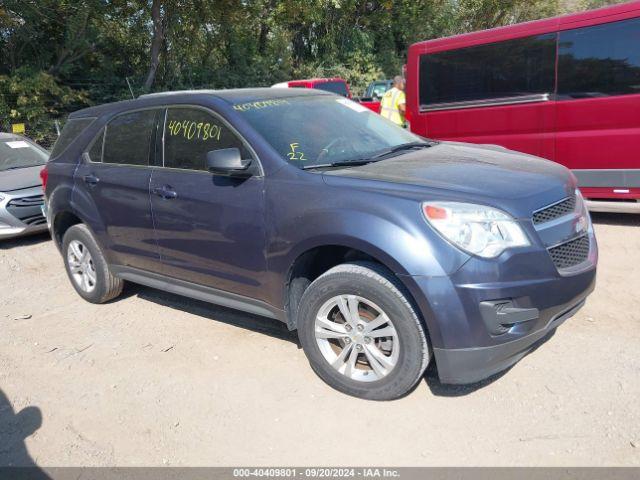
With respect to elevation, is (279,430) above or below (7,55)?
below

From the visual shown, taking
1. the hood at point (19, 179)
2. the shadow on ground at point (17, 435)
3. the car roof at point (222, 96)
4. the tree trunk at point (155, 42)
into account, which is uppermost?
the tree trunk at point (155, 42)

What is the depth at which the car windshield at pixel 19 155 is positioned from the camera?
8.60m

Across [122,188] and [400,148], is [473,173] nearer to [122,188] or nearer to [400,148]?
[400,148]

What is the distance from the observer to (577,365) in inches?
138

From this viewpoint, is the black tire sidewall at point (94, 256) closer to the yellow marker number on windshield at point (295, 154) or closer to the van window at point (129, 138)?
the van window at point (129, 138)

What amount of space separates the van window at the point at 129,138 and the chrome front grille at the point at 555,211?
282 cm

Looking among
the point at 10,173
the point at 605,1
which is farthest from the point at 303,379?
the point at 605,1

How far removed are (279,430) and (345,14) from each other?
21.4 meters

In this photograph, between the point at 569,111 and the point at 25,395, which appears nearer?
the point at 25,395

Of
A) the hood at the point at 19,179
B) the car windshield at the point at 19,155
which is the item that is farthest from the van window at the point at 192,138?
the car windshield at the point at 19,155

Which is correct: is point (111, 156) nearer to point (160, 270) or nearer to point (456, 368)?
point (160, 270)

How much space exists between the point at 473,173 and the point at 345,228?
83cm

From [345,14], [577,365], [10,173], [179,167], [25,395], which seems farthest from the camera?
[345,14]

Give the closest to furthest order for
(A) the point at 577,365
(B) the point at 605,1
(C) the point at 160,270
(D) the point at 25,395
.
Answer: (A) the point at 577,365 < (D) the point at 25,395 < (C) the point at 160,270 < (B) the point at 605,1
